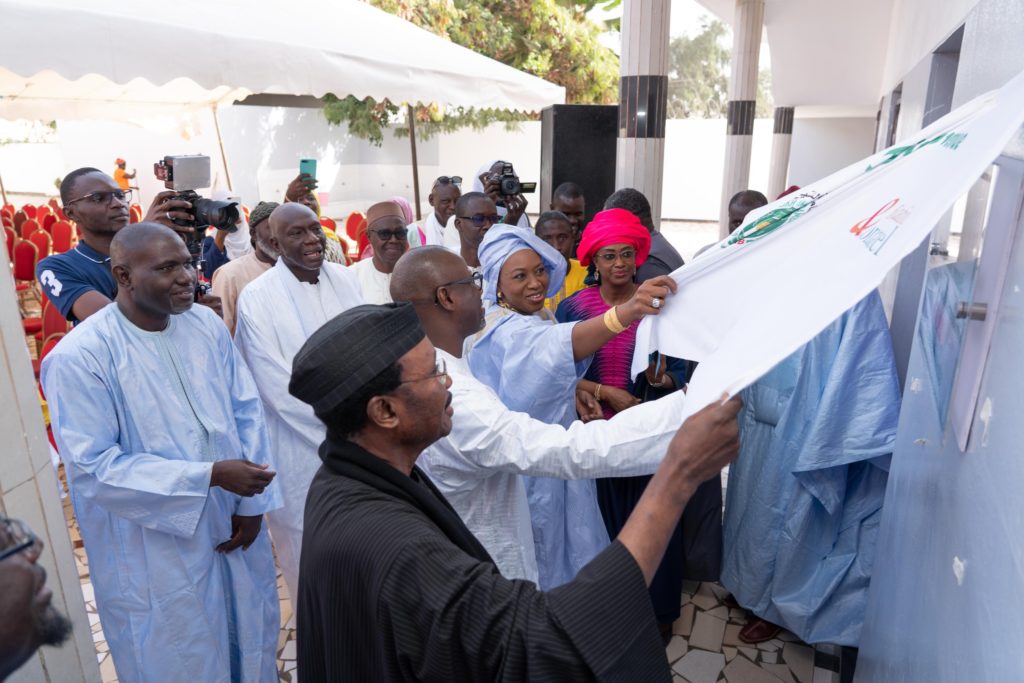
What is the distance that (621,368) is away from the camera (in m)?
3.02

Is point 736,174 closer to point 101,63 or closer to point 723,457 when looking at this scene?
point 101,63

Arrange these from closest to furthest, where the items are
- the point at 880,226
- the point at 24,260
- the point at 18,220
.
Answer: the point at 880,226, the point at 24,260, the point at 18,220

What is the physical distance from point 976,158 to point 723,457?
59 cm

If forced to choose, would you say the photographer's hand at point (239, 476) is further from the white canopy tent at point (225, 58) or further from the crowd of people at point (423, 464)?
the white canopy tent at point (225, 58)

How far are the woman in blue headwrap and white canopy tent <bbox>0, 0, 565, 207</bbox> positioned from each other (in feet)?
7.63

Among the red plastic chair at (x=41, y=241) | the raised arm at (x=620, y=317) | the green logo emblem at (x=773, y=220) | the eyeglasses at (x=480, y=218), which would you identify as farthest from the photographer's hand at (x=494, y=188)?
the red plastic chair at (x=41, y=241)

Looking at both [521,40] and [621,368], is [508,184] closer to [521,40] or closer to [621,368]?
[621,368]

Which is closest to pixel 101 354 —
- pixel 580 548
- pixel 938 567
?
pixel 580 548

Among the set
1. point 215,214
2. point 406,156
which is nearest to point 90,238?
point 215,214

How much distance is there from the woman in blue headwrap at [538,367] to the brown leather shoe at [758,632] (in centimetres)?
96

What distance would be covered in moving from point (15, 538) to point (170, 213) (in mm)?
2416

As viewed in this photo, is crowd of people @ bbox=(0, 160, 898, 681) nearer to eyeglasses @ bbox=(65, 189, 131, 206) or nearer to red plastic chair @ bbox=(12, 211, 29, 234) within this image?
eyeglasses @ bbox=(65, 189, 131, 206)

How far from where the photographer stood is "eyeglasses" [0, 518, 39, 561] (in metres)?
0.94

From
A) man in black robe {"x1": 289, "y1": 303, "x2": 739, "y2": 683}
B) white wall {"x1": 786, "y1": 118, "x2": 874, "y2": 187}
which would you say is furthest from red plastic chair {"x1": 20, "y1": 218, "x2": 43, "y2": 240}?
white wall {"x1": 786, "y1": 118, "x2": 874, "y2": 187}
